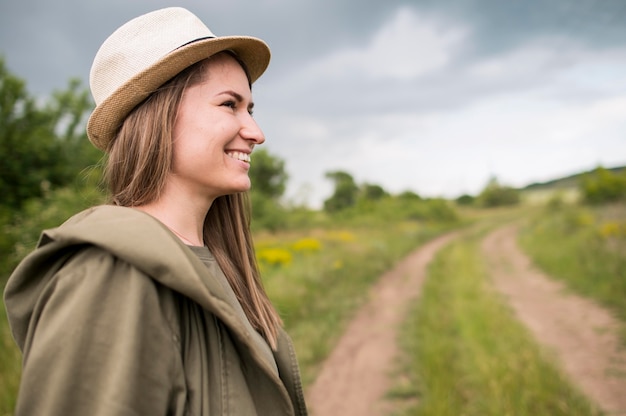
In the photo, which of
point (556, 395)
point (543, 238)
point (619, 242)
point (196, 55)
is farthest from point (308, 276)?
point (543, 238)

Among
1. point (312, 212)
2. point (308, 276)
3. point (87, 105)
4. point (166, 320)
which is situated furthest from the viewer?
point (312, 212)

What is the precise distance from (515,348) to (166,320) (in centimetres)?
482

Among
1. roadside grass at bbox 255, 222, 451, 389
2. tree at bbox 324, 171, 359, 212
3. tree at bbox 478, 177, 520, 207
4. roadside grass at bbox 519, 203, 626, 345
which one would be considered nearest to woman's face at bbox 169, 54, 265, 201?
roadside grass at bbox 255, 222, 451, 389

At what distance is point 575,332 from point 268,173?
23.1 meters

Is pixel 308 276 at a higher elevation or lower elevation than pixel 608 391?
higher

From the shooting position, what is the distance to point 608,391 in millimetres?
3848

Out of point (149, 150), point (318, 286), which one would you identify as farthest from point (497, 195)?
point (149, 150)

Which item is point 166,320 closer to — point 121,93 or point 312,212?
point 121,93

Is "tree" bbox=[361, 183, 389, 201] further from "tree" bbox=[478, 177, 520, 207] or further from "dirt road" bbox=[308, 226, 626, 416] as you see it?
"dirt road" bbox=[308, 226, 626, 416]

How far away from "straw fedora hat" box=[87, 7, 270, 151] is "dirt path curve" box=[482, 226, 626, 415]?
14.6 ft

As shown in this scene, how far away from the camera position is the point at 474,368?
4.17 meters

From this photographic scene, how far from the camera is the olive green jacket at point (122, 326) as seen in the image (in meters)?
0.76

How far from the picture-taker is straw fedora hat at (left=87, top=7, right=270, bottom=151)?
1.16 meters

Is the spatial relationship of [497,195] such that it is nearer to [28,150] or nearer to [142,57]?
[28,150]
